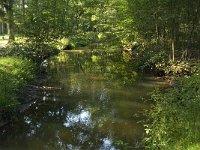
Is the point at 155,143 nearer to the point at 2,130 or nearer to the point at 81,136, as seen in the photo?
the point at 81,136

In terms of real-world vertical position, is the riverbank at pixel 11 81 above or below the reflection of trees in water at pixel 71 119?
above

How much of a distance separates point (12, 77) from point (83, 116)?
155 inches

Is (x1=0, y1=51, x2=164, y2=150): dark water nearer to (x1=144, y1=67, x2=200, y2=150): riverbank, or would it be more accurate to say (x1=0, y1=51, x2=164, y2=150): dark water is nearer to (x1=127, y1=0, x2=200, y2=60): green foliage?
(x1=144, y1=67, x2=200, y2=150): riverbank

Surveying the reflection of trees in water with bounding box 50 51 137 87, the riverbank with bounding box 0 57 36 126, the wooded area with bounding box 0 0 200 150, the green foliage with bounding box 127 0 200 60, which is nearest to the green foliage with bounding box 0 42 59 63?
the wooded area with bounding box 0 0 200 150

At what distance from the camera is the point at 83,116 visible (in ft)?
48.4

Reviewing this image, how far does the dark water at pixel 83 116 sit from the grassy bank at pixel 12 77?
0.91 meters

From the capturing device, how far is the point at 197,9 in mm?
20844

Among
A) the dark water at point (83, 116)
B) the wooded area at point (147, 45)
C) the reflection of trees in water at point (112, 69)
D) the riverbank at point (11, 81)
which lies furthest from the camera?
the reflection of trees in water at point (112, 69)

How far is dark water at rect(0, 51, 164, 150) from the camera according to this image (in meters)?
11.7

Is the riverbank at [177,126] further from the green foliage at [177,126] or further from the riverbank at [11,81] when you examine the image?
the riverbank at [11,81]

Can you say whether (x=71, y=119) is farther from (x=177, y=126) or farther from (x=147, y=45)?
(x=147, y=45)

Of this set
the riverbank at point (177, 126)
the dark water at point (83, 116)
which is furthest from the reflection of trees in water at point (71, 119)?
the riverbank at point (177, 126)

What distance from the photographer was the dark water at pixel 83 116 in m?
11.7

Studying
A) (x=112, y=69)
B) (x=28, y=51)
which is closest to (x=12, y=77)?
(x=28, y=51)
